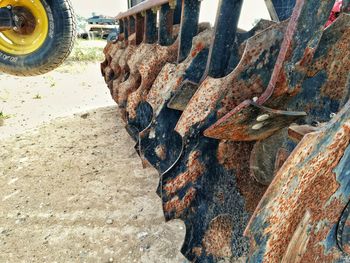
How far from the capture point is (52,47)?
3279 mm

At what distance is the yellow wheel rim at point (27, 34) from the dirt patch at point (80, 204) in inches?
41.8

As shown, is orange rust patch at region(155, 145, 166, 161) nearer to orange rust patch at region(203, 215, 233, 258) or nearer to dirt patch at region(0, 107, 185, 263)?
orange rust patch at region(203, 215, 233, 258)

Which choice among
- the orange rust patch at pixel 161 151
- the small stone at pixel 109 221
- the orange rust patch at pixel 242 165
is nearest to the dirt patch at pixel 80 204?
the small stone at pixel 109 221

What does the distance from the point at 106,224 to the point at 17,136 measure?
2308mm

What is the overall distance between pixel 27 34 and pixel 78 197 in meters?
2.23

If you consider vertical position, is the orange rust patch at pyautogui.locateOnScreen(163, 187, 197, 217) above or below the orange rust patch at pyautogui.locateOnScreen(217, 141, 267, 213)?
below

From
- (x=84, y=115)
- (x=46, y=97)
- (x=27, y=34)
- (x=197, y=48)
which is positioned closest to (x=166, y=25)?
(x=197, y=48)

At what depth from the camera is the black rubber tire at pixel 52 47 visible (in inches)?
127

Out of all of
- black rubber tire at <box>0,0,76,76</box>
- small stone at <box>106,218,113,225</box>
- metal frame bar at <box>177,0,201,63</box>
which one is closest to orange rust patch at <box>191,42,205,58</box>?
metal frame bar at <box>177,0,201,63</box>

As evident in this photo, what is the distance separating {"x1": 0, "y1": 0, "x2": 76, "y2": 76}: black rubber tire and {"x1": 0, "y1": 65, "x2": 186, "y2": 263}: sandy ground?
2.77ft

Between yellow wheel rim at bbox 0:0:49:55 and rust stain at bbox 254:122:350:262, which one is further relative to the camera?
yellow wheel rim at bbox 0:0:49:55

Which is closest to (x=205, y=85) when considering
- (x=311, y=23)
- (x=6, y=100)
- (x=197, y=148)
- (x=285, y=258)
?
(x=197, y=148)

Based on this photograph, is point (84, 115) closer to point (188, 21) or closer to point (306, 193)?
point (188, 21)

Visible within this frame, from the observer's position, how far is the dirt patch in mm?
1837
